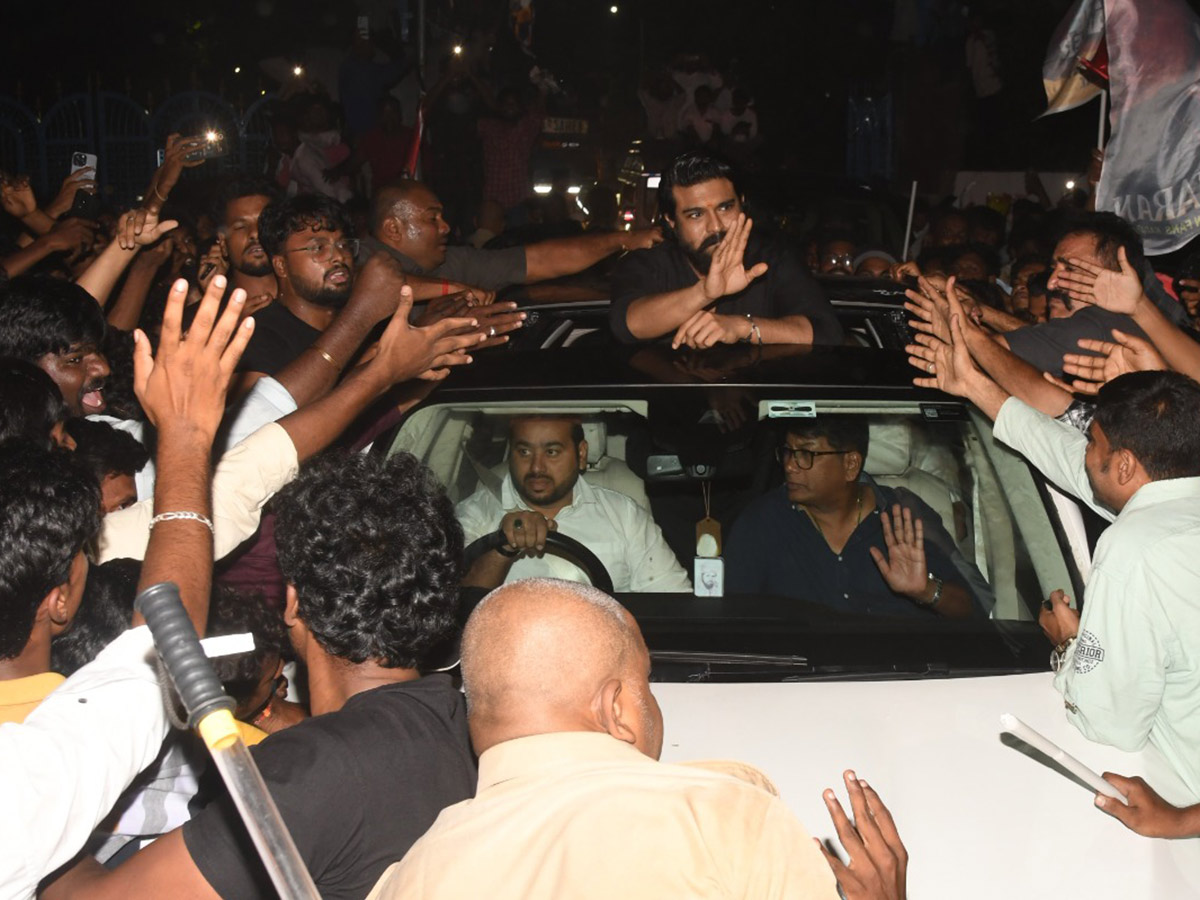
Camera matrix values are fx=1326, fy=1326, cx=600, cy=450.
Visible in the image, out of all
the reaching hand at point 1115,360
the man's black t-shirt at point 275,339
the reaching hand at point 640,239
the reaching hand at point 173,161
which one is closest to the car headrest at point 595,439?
the man's black t-shirt at point 275,339

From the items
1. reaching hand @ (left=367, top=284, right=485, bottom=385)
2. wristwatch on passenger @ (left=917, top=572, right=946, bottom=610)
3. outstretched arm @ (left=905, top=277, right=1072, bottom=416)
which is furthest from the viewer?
outstretched arm @ (left=905, top=277, right=1072, bottom=416)

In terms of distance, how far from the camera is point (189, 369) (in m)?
2.35

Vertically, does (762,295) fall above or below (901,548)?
above

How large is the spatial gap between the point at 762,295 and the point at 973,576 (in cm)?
147

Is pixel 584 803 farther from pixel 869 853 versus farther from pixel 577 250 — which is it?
pixel 577 250

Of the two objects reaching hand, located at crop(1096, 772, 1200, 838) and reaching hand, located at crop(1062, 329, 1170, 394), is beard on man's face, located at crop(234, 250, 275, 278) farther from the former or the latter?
reaching hand, located at crop(1096, 772, 1200, 838)

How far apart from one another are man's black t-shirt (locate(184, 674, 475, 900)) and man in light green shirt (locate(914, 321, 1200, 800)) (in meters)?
1.39

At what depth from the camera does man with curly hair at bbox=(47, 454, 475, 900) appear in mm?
2014

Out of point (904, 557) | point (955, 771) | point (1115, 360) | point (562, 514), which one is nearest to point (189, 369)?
point (562, 514)

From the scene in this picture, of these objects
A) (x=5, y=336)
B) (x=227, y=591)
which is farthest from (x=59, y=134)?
(x=227, y=591)

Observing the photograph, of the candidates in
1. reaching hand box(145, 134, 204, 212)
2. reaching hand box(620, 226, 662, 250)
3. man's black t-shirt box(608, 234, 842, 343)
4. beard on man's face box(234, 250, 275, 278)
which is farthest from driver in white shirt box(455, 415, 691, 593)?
reaching hand box(145, 134, 204, 212)

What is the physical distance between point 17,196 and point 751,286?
144 inches

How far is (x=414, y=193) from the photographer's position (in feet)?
17.3

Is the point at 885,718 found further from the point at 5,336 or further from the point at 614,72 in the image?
the point at 614,72
